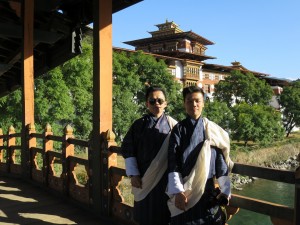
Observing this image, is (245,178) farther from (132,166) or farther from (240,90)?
(132,166)

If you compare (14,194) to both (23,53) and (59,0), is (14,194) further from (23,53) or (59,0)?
(59,0)

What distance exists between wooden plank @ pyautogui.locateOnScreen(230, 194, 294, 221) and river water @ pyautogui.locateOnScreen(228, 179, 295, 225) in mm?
17844

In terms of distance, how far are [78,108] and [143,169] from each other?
19.9 metres

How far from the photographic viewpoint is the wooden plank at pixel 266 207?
2.46 m

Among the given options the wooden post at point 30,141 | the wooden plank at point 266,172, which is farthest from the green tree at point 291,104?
Result: the wooden plank at point 266,172

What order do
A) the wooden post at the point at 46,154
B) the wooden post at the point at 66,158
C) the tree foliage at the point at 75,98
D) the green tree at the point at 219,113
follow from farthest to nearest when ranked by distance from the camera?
the green tree at the point at 219,113 → the tree foliage at the point at 75,98 → the wooden post at the point at 46,154 → the wooden post at the point at 66,158

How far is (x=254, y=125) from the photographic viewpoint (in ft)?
124

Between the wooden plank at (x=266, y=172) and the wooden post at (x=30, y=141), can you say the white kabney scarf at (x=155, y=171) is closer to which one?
the wooden plank at (x=266, y=172)

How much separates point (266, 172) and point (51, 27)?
6.14 meters

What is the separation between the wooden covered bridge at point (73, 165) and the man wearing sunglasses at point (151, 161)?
64 cm

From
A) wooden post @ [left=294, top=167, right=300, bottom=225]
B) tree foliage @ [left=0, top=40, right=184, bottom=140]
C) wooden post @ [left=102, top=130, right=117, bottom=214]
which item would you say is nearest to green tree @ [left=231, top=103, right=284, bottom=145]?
tree foliage @ [left=0, top=40, right=184, bottom=140]

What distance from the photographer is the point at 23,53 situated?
6840 mm

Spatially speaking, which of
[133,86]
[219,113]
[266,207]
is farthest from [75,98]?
[266,207]

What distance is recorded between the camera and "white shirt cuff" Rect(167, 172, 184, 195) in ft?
7.77
